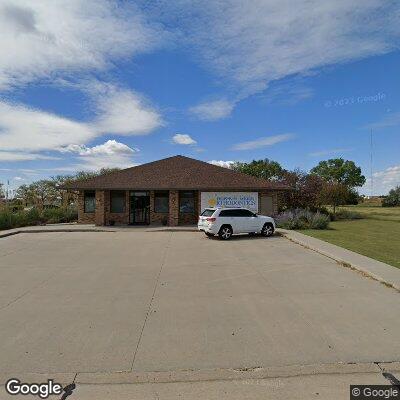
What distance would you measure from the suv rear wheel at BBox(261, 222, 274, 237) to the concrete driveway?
7644mm

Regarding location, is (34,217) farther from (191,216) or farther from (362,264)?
(362,264)

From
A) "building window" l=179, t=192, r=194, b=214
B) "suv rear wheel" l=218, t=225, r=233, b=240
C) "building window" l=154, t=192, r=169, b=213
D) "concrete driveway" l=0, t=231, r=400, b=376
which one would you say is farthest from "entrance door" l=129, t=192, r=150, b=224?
"concrete driveway" l=0, t=231, r=400, b=376

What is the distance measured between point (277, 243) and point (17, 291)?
11623 mm

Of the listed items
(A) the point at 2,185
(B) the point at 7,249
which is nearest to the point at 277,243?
(B) the point at 7,249

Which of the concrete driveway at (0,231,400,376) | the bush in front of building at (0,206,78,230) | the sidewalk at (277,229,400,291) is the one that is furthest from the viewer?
the bush in front of building at (0,206,78,230)

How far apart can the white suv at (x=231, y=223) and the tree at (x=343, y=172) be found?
77811 mm

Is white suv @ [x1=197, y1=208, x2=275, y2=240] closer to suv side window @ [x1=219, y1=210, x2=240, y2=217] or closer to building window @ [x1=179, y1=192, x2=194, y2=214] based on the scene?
suv side window @ [x1=219, y1=210, x2=240, y2=217]

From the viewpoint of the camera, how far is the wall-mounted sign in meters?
26.3

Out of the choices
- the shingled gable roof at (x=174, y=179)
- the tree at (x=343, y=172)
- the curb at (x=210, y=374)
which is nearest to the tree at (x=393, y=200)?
the tree at (x=343, y=172)

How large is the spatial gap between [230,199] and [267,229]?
6.56 metres

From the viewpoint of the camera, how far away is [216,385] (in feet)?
13.8

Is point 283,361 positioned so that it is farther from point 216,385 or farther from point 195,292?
point 195,292

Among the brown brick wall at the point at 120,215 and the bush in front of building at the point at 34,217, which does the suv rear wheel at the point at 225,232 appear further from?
the bush in front of building at the point at 34,217

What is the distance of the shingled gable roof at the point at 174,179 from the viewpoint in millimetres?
26016
